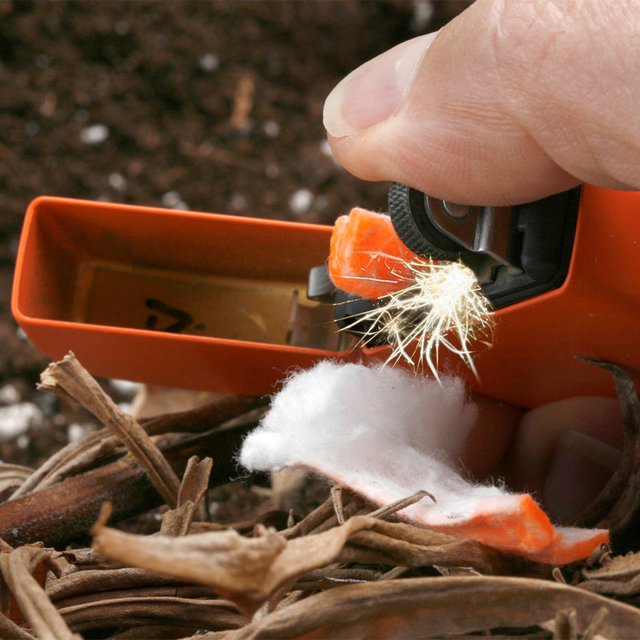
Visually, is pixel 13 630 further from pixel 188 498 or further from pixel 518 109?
pixel 518 109

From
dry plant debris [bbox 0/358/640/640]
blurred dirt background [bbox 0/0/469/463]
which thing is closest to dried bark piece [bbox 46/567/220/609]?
dry plant debris [bbox 0/358/640/640]

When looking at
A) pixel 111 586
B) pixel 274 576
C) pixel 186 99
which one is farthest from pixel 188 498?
pixel 186 99

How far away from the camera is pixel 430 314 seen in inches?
22.8

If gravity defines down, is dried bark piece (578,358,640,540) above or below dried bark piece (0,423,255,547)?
above

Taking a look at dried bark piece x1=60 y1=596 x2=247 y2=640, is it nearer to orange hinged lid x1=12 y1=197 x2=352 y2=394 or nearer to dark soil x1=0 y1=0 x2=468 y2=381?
orange hinged lid x1=12 y1=197 x2=352 y2=394

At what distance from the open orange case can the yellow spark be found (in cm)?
2

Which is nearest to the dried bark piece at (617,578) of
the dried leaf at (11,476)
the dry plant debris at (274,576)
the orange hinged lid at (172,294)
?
the dry plant debris at (274,576)

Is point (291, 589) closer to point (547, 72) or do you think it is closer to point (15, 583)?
point (15, 583)

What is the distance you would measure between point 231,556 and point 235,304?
0.43 m

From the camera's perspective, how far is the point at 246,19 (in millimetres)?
1160

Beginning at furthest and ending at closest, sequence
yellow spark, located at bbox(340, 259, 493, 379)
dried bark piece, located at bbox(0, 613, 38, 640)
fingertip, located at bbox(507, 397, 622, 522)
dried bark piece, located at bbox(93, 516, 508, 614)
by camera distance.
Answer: fingertip, located at bbox(507, 397, 622, 522), yellow spark, located at bbox(340, 259, 493, 379), dried bark piece, located at bbox(0, 613, 38, 640), dried bark piece, located at bbox(93, 516, 508, 614)

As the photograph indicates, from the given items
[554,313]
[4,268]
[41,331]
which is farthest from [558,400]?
[4,268]

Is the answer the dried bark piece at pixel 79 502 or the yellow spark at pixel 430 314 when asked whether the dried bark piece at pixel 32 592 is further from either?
the yellow spark at pixel 430 314

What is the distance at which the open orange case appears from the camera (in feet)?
1.73
